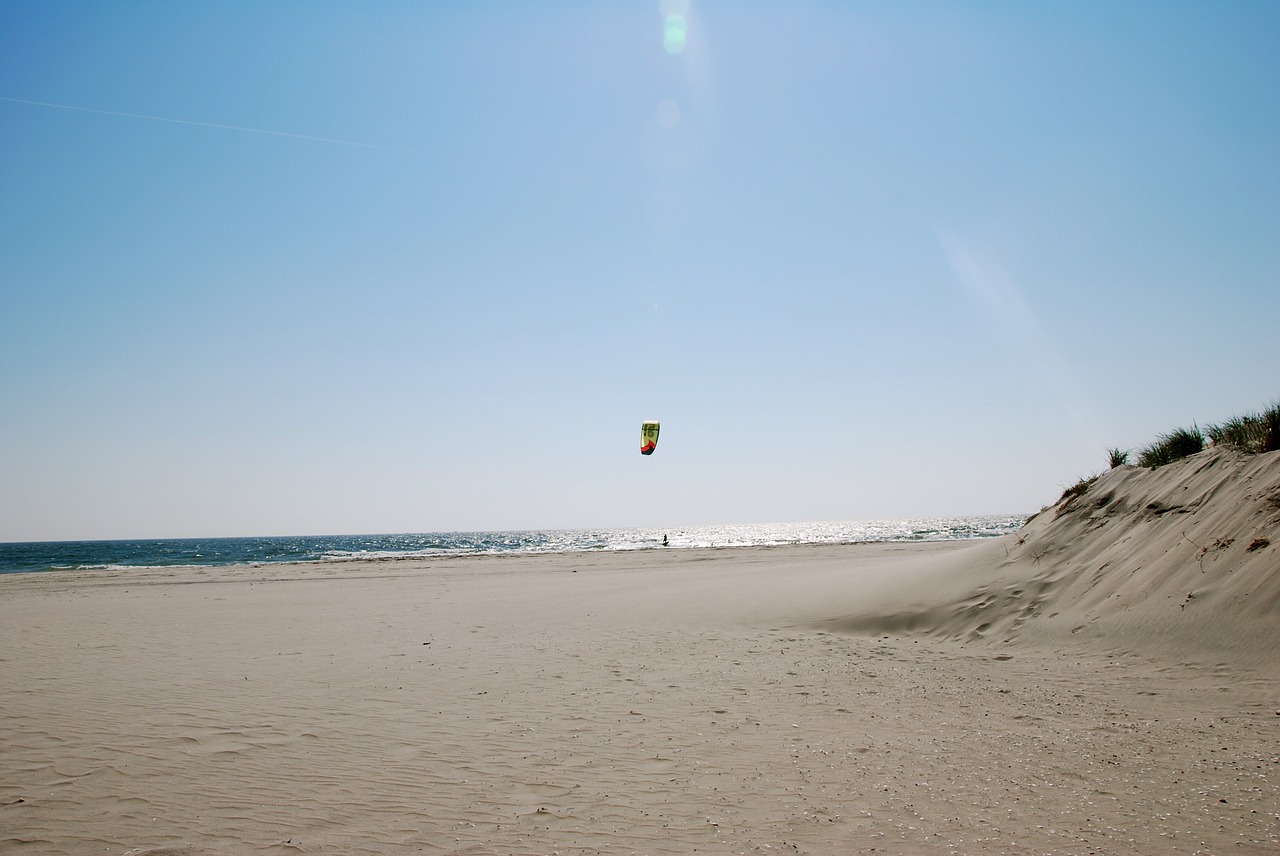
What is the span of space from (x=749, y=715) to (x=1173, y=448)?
11.0 metres

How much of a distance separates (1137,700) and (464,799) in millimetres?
6299

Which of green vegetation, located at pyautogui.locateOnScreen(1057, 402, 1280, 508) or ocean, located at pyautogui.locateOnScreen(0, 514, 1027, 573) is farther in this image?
ocean, located at pyautogui.locateOnScreen(0, 514, 1027, 573)

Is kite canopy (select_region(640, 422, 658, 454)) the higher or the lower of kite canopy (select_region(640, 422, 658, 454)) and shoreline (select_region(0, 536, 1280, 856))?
the higher

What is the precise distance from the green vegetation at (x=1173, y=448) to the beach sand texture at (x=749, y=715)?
105cm

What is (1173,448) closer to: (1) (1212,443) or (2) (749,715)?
(1) (1212,443)

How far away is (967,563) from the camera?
1266 centimetres

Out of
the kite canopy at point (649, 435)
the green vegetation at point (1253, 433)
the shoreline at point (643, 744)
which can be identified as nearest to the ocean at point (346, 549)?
the kite canopy at point (649, 435)

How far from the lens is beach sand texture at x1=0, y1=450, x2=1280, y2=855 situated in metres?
4.43

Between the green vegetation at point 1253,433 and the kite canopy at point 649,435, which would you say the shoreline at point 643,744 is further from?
the kite canopy at point 649,435

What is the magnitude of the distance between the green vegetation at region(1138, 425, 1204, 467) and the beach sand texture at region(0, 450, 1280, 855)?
1050 mm

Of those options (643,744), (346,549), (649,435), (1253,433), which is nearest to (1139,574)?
(1253,433)

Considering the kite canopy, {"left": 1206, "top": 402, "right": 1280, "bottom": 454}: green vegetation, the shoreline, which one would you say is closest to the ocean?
the kite canopy

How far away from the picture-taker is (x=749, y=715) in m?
6.78

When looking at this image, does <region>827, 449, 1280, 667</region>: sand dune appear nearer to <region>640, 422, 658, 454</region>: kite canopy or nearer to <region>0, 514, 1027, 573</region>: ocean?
<region>640, 422, 658, 454</region>: kite canopy
